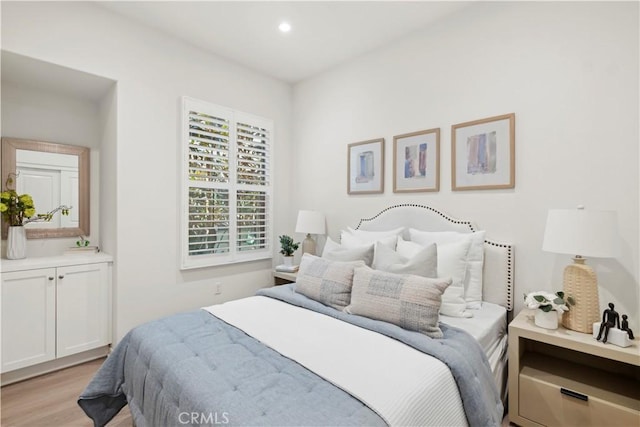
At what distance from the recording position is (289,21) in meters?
2.66

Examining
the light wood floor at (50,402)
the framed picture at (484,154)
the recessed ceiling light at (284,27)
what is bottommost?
the light wood floor at (50,402)

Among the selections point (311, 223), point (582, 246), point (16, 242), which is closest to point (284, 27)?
point (311, 223)

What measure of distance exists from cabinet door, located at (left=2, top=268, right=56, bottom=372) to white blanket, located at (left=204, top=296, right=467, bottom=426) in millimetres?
1698

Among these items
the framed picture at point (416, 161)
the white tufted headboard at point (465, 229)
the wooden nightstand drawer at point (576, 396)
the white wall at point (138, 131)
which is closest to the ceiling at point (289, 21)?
the white wall at point (138, 131)

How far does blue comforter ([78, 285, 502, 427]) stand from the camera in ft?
3.50

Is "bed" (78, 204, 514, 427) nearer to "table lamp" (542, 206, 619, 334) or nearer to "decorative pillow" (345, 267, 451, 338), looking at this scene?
"decorative pillow" (345, 267, 451, 338)

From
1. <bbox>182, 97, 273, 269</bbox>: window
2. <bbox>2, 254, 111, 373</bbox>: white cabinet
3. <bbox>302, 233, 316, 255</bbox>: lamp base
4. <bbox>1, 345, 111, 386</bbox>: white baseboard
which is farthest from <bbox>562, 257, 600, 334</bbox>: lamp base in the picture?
<bbox>1, 345, 111, 386</bbox>: white baseboard

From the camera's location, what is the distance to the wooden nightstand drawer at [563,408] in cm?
152

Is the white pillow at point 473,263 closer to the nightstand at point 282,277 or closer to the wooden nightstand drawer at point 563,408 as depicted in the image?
the wooden nightstand drawer at point 563,408

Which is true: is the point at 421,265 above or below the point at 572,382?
above

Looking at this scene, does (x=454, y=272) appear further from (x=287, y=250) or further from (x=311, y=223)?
(x=287, y=250)

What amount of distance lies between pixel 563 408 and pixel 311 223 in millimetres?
2393

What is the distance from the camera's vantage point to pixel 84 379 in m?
2.43

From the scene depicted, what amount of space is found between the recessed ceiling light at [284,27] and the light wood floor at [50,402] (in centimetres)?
317
